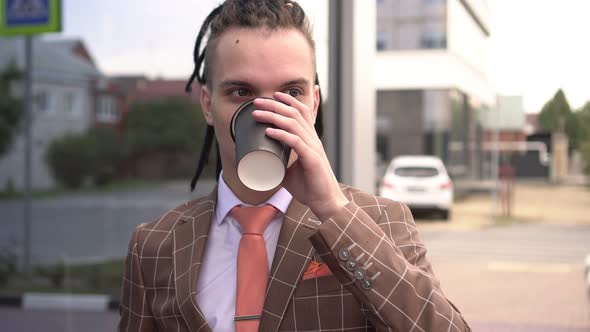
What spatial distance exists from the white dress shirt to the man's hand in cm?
13

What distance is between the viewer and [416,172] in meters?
6.22

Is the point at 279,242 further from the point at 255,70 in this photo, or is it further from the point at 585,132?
the point at 585,132

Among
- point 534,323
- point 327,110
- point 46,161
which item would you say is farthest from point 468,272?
point 46,161

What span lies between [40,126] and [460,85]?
451cm

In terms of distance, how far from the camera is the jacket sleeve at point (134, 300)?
112 cm

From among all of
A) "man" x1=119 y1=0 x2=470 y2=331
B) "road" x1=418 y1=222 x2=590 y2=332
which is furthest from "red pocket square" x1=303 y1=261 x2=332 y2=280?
"road" x1=418 y1=222 x2=590 y2=332

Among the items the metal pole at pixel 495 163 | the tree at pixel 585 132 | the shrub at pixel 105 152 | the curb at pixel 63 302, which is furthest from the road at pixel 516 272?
the shrub at pixel 105 152

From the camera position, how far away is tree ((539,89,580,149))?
12.2 feet

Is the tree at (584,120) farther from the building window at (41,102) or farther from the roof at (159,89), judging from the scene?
the building window at (41,102)

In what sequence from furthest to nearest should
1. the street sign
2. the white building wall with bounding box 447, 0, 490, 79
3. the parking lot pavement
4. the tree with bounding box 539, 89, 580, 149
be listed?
the street sign < the parking lot pavement < the white building wall with bounding box 447, 0, 490, 79 < the tree with bounding box 539, 89, 580, 149

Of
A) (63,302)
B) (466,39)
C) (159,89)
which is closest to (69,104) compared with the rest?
(159,89)

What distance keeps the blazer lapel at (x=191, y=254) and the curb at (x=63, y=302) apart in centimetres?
512

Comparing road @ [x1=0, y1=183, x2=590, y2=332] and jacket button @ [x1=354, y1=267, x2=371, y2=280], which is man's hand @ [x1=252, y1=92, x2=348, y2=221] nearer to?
jacket button @ [x1=354, y1=267, x2=371, y2=280]

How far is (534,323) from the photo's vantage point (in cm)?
524
